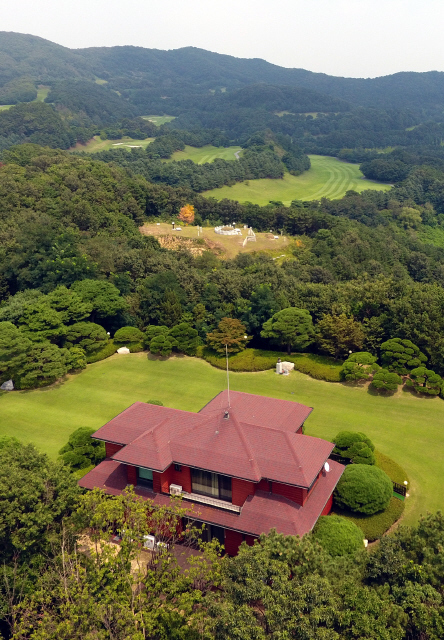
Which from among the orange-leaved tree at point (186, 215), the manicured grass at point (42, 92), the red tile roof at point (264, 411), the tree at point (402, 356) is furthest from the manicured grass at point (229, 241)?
the manicured grass at point (42, 92)

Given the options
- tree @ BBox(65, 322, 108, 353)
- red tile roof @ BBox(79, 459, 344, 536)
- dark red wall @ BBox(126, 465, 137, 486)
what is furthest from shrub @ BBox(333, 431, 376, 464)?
tree @ BBox(65, 322, 108, 353)

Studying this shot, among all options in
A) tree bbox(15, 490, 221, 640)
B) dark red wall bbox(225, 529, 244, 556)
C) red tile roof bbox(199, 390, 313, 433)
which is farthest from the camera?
red tile roof bbox(199, 390, 313, 433)

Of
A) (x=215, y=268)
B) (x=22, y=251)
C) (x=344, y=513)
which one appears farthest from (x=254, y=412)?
(x=22, y=251)

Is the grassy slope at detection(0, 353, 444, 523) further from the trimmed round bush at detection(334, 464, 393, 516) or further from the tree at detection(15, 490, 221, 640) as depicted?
the tree at detection(15, 490, 221, 640)

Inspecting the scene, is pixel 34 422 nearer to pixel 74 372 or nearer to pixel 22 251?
pixel 74 372

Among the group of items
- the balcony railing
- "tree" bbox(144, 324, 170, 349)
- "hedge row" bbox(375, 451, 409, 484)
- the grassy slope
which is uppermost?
the balcony railing

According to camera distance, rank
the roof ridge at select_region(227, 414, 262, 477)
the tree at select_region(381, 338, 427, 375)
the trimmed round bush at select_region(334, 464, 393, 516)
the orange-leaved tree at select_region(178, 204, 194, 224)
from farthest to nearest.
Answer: the orange-leaved tree at select_region(178, 204, 194, 224) → the tree at select_region(381, 338, 427, 375) → the trimmed round bush at select_region(334, 464, 393, 516) → the roof ridge at select_region(227, 414, 262, 477)
